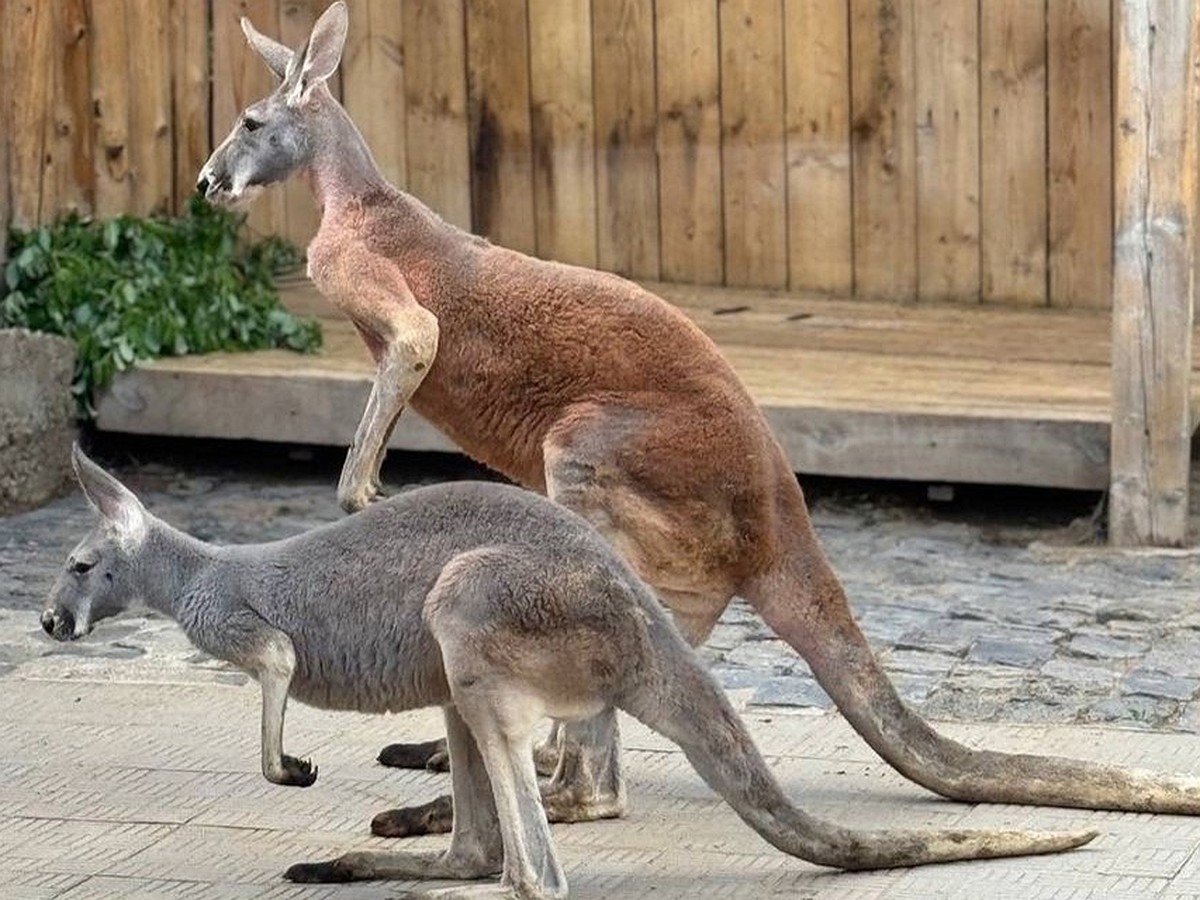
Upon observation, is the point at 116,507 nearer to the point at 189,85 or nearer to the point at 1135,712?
the point at 1135,712

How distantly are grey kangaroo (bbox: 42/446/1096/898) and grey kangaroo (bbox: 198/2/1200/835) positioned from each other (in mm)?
434

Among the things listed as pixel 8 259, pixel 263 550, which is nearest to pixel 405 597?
pixel 263 550

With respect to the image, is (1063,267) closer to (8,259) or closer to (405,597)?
(8,259)

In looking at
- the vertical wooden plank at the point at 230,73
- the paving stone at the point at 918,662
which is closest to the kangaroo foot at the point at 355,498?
the paving stone at the point at 918,662

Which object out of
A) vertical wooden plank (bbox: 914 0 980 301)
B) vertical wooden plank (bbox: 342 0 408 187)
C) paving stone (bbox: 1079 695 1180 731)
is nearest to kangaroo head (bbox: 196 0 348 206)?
paving stone (bbox: 1079 695 1180 731)

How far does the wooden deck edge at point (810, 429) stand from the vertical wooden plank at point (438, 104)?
1590 mm

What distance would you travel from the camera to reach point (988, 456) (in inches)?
338

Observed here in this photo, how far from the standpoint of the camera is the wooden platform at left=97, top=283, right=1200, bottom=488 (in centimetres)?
858

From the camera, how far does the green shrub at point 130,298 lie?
9.75m

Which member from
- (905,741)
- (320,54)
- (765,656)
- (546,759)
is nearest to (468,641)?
(905,741)

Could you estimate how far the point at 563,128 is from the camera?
1066 centimetres

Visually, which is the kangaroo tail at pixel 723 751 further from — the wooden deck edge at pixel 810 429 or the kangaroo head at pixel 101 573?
the wooden deck edge at pixel 810 429

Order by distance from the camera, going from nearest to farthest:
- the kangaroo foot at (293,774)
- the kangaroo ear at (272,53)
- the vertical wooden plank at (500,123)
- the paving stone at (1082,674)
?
the kangaroo foot at (293,774), the kangaroo ear at (272,53), the paving stone at (1082,674), the vertical wooden plank at (500,123)

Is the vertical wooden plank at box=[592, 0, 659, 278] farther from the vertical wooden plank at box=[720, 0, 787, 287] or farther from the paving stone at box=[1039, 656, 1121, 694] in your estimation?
the paving stone at box=[1039, 656, 1121, 694]
